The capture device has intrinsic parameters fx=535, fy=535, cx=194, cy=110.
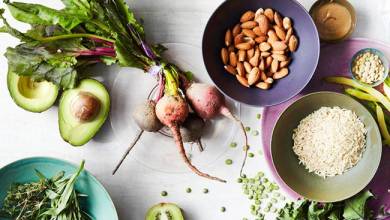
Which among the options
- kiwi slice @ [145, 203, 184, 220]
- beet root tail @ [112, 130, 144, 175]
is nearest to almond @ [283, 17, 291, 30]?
beet root tail @ [112, 130, 144, 175]

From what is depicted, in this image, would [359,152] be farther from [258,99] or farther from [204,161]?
[204,161]

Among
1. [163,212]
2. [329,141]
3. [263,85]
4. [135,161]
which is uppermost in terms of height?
[263,85]

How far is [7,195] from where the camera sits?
1.57 metres

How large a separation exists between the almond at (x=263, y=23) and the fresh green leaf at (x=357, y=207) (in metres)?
0.55

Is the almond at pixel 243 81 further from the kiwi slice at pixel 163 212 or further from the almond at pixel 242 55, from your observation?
the kiwi slice at pixel 163 212

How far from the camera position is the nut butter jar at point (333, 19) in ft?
5.16

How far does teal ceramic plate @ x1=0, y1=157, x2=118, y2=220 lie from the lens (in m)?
1.57

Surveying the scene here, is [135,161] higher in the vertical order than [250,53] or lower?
lower

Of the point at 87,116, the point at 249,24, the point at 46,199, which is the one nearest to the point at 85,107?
the point at 87,116

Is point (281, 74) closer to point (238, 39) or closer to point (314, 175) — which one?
point (238, 39)

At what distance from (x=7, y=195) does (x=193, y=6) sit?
79 centimetres

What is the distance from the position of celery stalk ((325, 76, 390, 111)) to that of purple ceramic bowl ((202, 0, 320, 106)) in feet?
0.34

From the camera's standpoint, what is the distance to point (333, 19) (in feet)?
5.16

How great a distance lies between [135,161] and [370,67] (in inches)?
29.8
